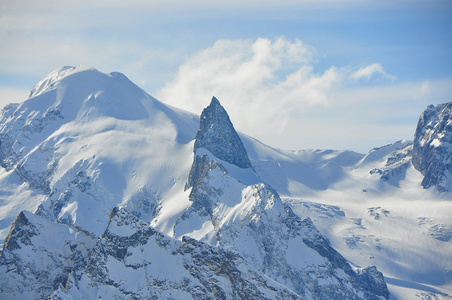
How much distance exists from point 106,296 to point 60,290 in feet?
42.9

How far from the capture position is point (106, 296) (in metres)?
199

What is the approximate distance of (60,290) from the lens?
191m
